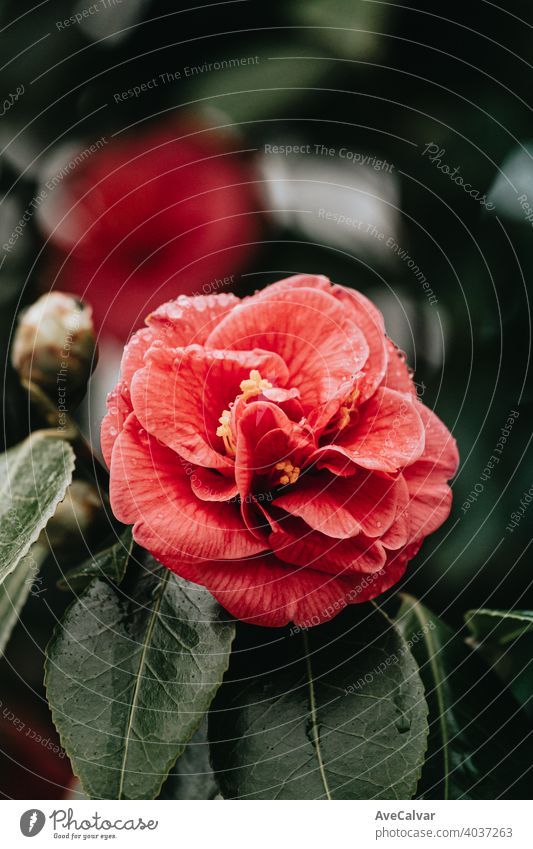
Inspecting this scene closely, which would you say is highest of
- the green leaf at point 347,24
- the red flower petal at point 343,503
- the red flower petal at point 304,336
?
the green leaf at point 347,24

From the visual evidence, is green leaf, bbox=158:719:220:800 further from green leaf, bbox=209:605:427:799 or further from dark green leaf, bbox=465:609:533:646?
dark green leaf, bbox=465:609:533:646

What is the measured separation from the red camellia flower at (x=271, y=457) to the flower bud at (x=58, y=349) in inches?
4.1

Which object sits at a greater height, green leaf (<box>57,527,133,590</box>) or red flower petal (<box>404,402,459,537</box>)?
red flower petal (<box>404,402,459,537</box>)

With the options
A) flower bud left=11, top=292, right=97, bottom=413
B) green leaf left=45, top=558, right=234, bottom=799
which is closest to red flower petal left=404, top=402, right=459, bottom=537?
green leaf left=45, top=558, right=234, bottom=799

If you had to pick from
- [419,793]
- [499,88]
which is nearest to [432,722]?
[419,793]

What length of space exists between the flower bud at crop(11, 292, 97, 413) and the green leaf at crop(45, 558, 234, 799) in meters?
0.13

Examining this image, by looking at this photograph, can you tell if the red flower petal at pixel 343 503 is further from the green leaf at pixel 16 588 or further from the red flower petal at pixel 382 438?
the green leaf at pixel 16 588

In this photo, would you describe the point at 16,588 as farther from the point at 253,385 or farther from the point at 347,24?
the point at 347,24

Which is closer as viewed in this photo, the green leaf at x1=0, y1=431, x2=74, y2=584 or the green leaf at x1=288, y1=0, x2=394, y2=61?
the green leaf at x1=0, y1=431, x2=74, y2=584

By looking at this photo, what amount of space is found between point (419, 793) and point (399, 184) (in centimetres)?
44

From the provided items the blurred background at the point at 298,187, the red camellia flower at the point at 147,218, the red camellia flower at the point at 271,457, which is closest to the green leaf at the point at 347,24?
the blurred background at the point at 298,187

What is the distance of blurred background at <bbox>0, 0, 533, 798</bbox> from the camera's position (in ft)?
1.72

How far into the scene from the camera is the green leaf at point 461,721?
45cm
